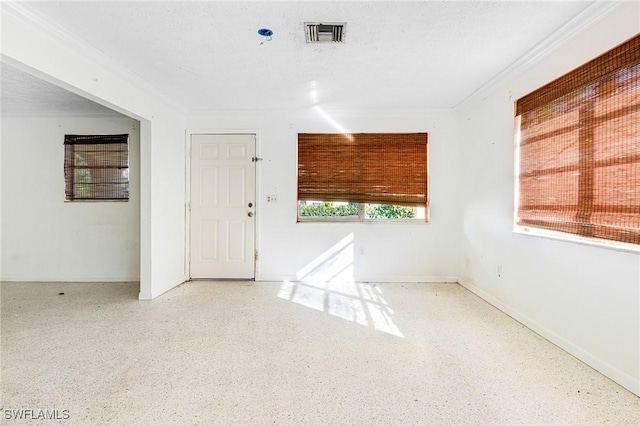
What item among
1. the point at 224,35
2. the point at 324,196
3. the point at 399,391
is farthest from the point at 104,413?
the point at 324,196

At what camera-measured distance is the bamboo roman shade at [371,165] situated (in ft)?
13.0

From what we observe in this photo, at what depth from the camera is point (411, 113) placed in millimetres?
3906

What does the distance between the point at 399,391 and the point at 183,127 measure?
4.00 m

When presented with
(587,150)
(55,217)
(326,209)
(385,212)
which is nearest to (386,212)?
(385,212)

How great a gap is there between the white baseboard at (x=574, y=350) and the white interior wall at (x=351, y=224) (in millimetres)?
1021

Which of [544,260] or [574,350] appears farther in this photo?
[544,260]

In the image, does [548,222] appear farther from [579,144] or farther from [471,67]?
[471,67]

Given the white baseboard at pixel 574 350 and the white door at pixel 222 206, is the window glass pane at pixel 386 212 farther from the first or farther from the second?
the white door at pixel 222 206

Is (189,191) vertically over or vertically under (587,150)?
under

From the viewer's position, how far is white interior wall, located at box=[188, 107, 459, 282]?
155 inches

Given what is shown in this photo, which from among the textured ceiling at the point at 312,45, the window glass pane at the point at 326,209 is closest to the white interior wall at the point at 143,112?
the textured ceiling at the point at 312,45

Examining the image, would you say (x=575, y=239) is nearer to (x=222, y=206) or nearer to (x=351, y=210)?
(x=351, y=210)

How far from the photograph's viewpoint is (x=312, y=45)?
2.26 meters

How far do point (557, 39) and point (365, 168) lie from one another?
2.26 metres
